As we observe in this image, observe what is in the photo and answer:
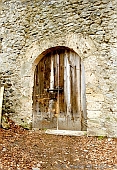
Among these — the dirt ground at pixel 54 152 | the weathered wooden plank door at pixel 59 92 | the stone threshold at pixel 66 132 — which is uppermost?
the weathered wooden plank door at pixel 59 92

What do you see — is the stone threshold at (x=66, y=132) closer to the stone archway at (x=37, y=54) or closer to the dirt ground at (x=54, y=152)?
the dirt ground at (x=54, y=152)

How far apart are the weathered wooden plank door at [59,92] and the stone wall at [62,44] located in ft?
0.85

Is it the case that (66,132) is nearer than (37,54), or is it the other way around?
(66,132)

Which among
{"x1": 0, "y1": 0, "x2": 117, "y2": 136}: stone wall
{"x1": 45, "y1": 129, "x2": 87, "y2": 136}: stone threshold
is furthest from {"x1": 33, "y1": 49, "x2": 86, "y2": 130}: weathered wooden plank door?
{"x1": 0, "y1": 0, "x2": 117, "y2": 136}: stone wall

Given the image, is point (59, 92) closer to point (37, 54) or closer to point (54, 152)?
point (37, 54)

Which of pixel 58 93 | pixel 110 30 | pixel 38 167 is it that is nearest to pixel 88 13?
pixel 110 30

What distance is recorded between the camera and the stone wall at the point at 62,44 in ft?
13.1

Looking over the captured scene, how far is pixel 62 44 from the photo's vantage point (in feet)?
14.7

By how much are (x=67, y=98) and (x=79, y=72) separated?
73 cm

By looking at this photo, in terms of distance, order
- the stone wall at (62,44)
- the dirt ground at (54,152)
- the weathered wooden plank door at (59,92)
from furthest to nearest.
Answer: the weathered wooden plank door at (59,92) < the stone wall at (62,44) < the dirt ground at (54,152)

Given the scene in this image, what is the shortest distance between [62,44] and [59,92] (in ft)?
4.04

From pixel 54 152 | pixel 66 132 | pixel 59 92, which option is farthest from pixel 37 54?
pixel 54 152

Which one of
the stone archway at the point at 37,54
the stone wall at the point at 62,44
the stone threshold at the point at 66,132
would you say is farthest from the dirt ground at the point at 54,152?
the stone archway at the point at 37,54

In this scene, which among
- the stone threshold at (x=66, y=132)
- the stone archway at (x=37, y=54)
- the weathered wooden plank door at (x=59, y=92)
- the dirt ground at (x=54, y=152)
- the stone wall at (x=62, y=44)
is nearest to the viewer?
the dirt ground at (x=54, y=152)
